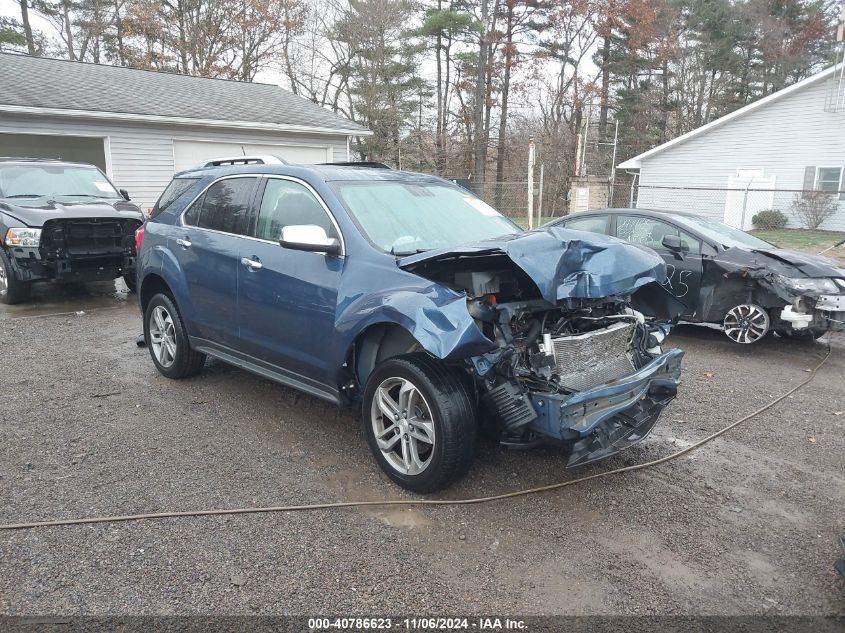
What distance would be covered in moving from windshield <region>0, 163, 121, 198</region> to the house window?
21.8 meters

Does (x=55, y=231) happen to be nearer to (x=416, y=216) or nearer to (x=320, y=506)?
(x=416, y=216)

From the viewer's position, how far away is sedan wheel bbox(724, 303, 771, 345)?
680 centimetres

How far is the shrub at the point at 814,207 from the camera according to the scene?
20312 mm

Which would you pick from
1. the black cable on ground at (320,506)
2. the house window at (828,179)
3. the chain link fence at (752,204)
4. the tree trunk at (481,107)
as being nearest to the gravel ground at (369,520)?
the black cable on ground at (320,506)

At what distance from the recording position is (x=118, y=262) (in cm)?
930

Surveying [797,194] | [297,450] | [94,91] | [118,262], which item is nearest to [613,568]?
[297,450]

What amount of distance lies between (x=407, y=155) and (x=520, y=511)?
93.7 feet

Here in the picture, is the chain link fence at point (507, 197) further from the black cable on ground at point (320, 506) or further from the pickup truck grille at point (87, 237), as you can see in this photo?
the black cable on ground at point (320, 506)

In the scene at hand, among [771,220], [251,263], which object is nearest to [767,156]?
[771,220]

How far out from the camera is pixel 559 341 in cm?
342

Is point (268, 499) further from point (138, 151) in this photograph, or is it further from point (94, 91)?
point (94, 91)

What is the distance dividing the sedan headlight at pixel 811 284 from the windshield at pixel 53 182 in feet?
32.3

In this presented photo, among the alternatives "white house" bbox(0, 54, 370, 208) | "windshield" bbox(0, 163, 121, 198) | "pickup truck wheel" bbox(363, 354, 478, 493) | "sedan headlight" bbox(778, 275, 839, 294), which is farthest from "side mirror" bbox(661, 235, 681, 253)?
"white house" bbox(0, 54, 370, 208)

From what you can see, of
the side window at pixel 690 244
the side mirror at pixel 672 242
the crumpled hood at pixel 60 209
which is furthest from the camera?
the crumpled hood at pixel 60 209
